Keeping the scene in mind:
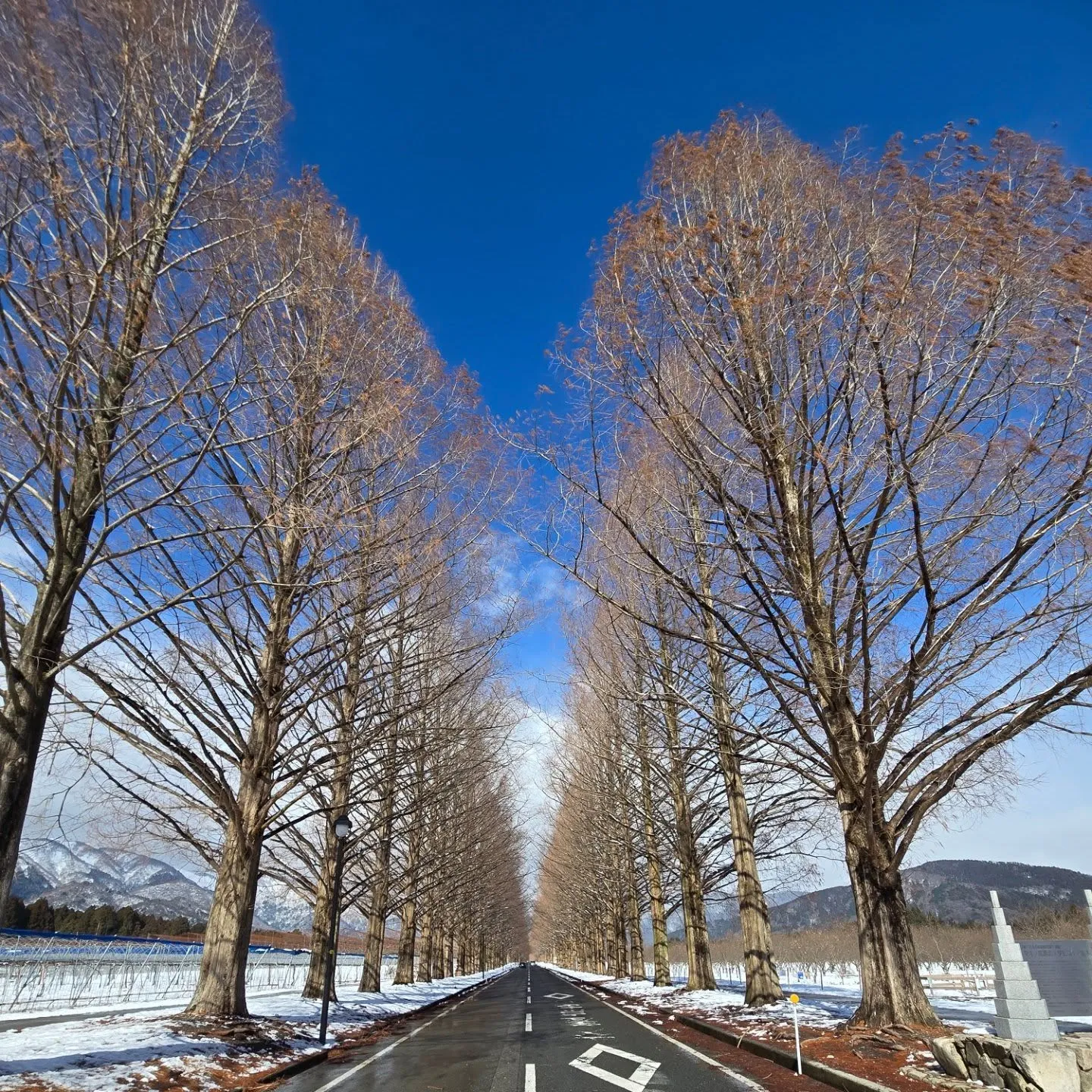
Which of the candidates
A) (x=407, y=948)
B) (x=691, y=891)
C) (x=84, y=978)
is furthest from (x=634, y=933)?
(x=84, y=978)

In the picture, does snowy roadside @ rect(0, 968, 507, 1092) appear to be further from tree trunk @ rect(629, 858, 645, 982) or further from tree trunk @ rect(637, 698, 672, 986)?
tree trunk @ rect(629, 858, 645, 982)

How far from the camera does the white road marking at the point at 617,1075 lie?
21.0 ft

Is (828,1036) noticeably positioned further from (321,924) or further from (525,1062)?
(321,924)

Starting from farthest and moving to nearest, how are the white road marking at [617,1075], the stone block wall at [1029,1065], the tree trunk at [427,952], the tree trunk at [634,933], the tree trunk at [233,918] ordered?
the tree trunk at [427,952] < the tree trunk at [634,933] < the tree trunk at [233,918] < the white road marking at [617,1075] < the stone block wall at [1029,1065]

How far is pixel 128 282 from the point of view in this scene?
19.8 feet

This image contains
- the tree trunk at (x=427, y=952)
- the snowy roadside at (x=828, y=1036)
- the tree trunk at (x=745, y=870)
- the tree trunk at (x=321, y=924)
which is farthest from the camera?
the tree trunk at (x=427, y=952)

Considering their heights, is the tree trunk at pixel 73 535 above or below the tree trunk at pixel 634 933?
above

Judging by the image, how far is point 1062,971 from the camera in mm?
5723

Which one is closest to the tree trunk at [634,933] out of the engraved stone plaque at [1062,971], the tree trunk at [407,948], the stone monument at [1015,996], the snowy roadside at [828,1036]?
the tree trunk at [407,948]

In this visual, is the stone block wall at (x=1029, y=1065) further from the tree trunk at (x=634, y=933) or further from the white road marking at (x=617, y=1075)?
the tree trunk at (x=634, y=933)

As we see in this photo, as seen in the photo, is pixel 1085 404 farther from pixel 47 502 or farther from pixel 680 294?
pixel 47 502

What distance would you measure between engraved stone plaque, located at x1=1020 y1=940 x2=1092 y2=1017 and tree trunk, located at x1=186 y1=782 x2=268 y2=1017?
8515mm

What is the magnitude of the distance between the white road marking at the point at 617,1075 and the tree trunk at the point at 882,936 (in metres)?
2.37

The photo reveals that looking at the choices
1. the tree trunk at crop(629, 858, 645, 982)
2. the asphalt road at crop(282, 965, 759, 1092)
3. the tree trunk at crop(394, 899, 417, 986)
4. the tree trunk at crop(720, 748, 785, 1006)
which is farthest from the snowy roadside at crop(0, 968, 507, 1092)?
the tree trunk at crop(629, 858, 645, 982)
